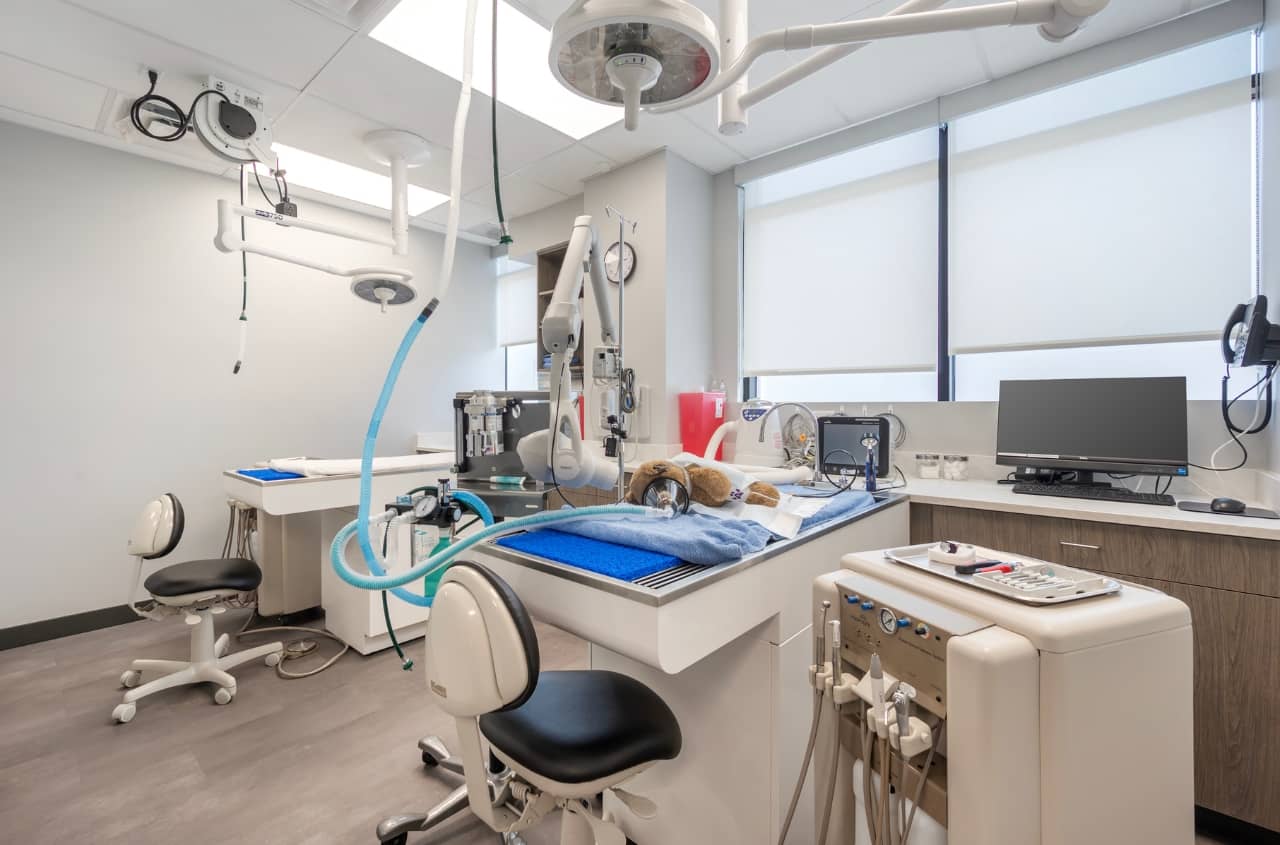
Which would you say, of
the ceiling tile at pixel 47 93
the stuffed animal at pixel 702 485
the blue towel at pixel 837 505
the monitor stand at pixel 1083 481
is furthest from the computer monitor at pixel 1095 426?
the ceiling tile at pixel 47 93

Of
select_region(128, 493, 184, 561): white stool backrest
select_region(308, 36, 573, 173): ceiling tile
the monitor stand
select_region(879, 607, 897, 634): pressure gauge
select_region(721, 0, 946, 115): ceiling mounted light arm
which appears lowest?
select_region(128, 493, 184, 561): white stool backrest

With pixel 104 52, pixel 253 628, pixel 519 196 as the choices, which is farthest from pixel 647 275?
pixel 253 628

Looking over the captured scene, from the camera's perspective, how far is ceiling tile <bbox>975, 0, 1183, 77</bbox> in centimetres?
203

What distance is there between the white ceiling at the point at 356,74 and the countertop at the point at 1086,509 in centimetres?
178

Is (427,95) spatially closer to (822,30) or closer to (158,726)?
(822,30)

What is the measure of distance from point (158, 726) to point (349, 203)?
3198 millimetres

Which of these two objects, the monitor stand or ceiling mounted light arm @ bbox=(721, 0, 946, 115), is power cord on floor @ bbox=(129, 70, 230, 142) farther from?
the monitor stand

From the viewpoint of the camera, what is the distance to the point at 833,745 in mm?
914

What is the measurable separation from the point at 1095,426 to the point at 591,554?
2.00 meters

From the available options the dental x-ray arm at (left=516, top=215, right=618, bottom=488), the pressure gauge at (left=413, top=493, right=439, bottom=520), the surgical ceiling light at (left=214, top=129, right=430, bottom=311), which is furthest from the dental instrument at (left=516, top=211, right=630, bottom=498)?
the surgical ceiling light at (left=214, top=129, right=430, bottom=311)

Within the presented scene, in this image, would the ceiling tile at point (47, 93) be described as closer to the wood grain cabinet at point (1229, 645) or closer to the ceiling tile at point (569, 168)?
the ceiling tile at point (569, 168)

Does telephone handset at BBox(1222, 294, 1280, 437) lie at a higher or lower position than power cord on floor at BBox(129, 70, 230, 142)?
lower

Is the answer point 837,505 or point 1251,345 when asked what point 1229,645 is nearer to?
point 1251,345

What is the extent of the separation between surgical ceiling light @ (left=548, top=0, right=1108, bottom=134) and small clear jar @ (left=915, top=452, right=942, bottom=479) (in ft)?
6.48
